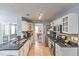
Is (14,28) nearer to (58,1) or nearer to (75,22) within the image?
(75,22)

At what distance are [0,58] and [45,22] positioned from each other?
11.7m

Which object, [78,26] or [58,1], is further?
[78,26]

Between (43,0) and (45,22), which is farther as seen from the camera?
(45,22)

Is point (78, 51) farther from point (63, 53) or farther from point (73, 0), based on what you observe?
point (73, 0)

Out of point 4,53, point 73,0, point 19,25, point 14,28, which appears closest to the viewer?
point 73,0

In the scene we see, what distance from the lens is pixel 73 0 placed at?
50.1 inches

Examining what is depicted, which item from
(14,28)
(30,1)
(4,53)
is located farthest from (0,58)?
(14,28)

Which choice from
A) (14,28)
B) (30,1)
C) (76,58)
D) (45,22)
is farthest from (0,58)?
(45,22)

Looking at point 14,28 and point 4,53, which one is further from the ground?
point 14,28

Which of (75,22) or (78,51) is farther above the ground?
(75,22)

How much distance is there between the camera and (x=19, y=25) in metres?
7.78

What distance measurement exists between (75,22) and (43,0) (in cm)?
351

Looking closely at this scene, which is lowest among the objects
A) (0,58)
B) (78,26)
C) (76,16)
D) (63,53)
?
(63,53)

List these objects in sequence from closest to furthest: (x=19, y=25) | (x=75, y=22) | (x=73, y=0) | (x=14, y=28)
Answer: (x=73, y=0) → (x=75, y=22) → (x=19, y=25) → (x=14, y=28)
